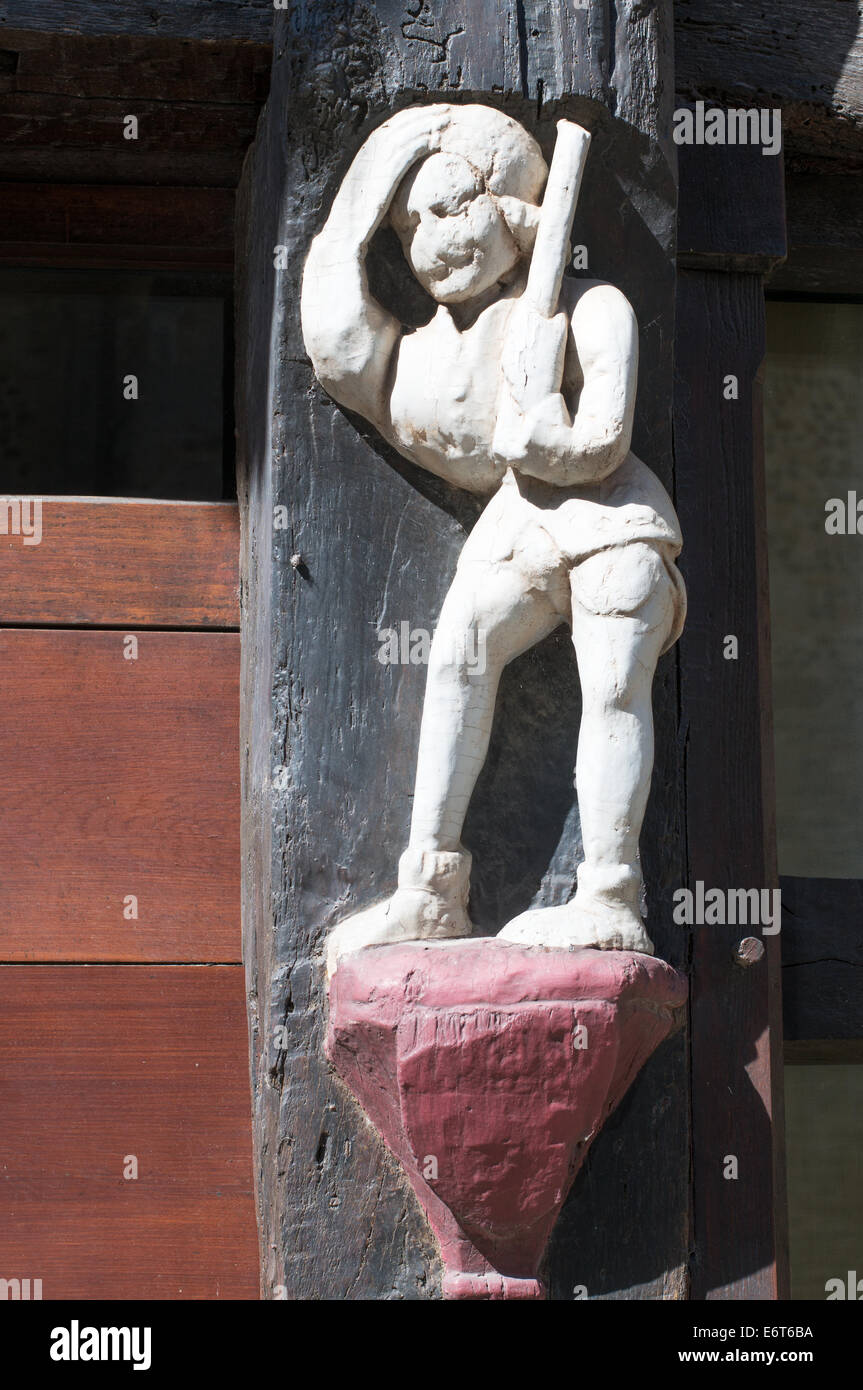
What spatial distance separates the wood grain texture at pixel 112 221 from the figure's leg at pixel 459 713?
760 millimetres

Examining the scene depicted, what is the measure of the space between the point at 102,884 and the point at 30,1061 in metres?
0.24

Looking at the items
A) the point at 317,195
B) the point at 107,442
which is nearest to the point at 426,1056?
the point at 317,195

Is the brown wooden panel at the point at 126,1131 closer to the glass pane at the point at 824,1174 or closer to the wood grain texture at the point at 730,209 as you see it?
the glass pane at the point at 824,1174

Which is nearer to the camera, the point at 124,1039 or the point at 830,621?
the point at 124,1039

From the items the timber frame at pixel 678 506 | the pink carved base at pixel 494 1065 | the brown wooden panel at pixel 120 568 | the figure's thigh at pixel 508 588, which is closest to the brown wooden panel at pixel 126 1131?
the timber frame at pixel 678 506

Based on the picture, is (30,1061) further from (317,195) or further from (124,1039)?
(317,195)

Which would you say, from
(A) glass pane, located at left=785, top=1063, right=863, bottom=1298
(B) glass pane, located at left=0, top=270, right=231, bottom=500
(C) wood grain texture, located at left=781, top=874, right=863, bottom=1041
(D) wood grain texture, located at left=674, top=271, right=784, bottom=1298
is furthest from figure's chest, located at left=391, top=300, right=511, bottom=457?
(A) glass pane, located at left=785, top=1063, right=863, bottom=1298

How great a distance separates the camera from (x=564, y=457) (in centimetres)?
176

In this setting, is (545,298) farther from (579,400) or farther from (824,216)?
(824,216)

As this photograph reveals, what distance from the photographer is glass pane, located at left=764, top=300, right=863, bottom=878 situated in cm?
243

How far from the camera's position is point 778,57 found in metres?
2.16

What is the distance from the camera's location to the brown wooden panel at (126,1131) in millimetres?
1978

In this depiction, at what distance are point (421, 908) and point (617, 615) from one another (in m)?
0.39
